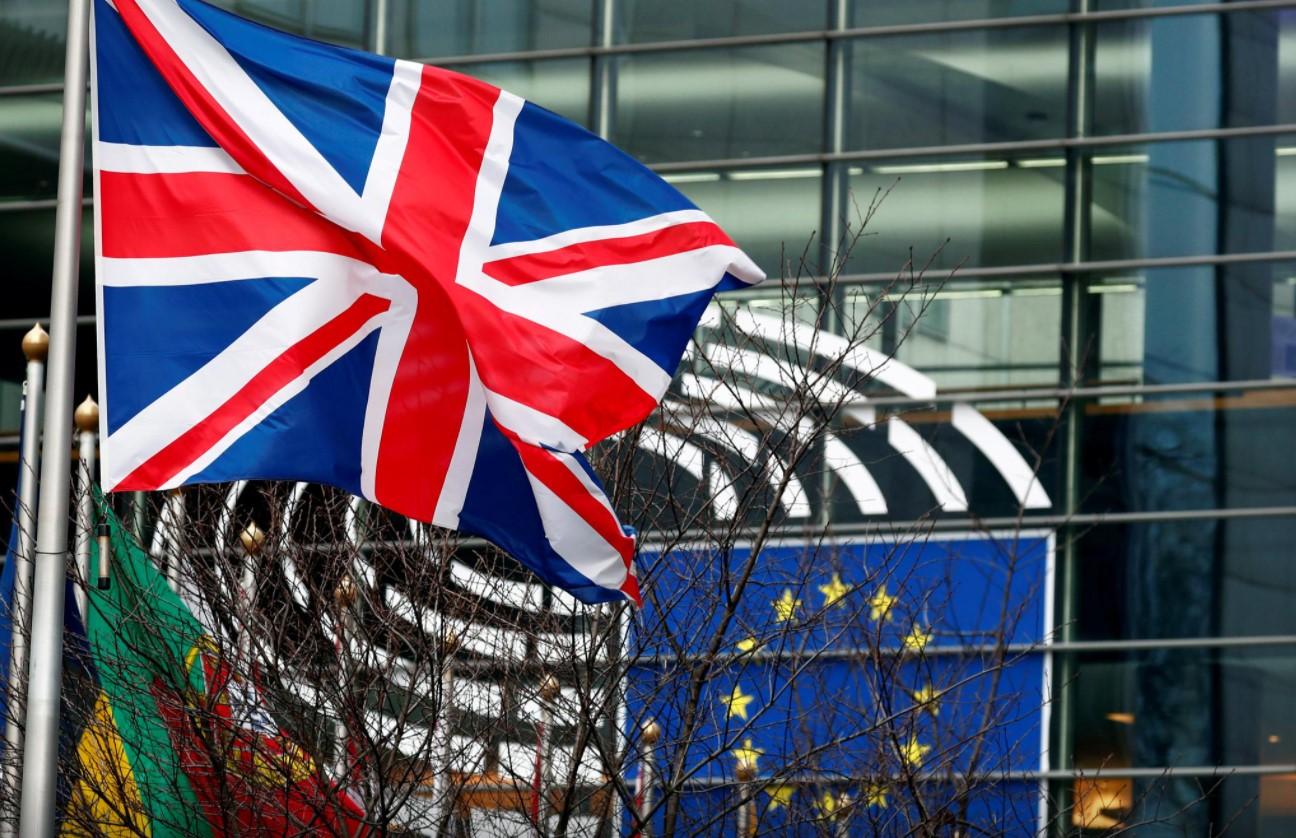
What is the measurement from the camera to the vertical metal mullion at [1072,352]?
18016mm

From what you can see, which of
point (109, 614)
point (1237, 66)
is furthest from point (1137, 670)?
point (109, 614)

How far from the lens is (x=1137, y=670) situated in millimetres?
18000

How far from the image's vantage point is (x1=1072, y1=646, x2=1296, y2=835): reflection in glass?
57.2ft

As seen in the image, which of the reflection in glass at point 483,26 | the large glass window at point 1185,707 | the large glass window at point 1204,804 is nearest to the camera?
the large glass window at point 1204,804

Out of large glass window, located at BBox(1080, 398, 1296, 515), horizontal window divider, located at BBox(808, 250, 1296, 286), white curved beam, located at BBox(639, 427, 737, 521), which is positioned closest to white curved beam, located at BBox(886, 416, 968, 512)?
large glass window, located at BBox(1080, 398, 1296, 515)

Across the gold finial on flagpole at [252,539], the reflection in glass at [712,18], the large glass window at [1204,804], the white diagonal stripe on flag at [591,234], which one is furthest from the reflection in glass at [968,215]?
the white diagonal stripe on flag at [591,234]

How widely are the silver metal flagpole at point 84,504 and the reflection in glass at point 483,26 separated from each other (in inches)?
308

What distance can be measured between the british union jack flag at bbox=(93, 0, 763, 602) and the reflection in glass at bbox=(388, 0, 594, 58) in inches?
509

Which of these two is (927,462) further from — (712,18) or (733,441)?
(733,441)

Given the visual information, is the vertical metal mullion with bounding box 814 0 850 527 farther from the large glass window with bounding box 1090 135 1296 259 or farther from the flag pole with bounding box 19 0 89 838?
the flag pole with bounding box 19 0 89 838

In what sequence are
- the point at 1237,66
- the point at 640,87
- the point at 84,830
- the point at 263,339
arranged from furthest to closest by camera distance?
the point at 640,87, the point at 1237,66, the point at 84,830, the point at 263,339

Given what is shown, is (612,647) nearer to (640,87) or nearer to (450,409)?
(450,409)

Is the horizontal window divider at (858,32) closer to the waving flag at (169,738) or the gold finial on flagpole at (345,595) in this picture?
the waving flag at (169,738)

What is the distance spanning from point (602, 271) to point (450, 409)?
0.80m
